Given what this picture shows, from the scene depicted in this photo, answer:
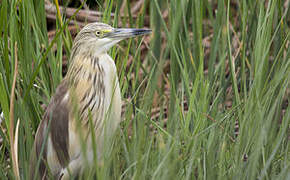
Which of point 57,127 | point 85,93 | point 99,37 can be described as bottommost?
point 57,127

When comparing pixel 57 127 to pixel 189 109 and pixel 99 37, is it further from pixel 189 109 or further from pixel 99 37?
pixel 189 109

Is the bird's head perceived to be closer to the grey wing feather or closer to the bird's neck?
the bird's neck

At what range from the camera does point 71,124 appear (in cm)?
177

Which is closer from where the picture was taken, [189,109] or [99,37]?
[189,109]

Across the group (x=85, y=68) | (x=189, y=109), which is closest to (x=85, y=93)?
(x=85, y=68)

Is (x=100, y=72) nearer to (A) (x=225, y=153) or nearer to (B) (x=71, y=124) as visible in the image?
(B) (x=71, y=124)

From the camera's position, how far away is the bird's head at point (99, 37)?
5.57 ft

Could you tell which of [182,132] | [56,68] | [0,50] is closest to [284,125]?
[182,132]

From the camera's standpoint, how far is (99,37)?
1.72m

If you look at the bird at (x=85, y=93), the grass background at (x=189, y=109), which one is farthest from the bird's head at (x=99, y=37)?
the grass background at (x=189, y=109)

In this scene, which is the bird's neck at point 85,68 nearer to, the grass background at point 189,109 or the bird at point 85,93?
the bird at point 85,93

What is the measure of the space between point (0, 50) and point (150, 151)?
759 millimetres

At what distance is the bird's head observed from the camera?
170 centimetres

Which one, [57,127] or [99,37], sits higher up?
[99,37]
